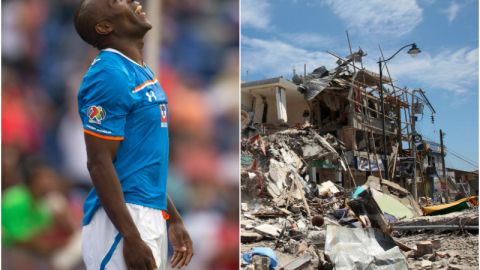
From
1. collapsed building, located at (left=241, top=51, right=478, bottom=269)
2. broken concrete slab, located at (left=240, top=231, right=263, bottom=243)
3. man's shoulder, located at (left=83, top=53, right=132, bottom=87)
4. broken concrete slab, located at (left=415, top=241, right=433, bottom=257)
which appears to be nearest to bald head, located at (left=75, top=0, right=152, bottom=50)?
man's shoulder, located at (left=83, top=53, right=132, bottom=87)

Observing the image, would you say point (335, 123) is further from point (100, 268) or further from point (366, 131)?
point (100, 268)

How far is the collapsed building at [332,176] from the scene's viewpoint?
17.9 feet

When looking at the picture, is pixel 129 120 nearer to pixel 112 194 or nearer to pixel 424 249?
pixel 112 194

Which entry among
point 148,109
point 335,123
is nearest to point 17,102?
point 148,109

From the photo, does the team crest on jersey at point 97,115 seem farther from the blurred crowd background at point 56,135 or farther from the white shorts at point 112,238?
the blurred crowd background at point 56,135

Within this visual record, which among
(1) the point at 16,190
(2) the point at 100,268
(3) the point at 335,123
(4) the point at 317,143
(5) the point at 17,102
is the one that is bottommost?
(2) the point at 100,268

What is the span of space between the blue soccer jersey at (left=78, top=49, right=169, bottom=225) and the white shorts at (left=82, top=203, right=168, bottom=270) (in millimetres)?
27

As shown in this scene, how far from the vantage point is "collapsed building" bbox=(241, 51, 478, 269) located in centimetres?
545

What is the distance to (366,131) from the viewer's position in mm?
21203

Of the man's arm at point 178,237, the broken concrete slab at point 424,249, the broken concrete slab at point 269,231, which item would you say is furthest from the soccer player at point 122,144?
the broken concrete slab at point 269,231

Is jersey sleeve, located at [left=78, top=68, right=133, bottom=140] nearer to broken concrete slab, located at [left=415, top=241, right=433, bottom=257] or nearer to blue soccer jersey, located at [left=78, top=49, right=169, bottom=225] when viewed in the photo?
blue soccer jersey, located at [left=78, top=49, right=169, bottom=225]

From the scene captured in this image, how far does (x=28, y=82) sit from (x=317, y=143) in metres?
14.4

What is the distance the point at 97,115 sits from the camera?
1.42 m

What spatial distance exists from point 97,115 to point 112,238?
0.38m
